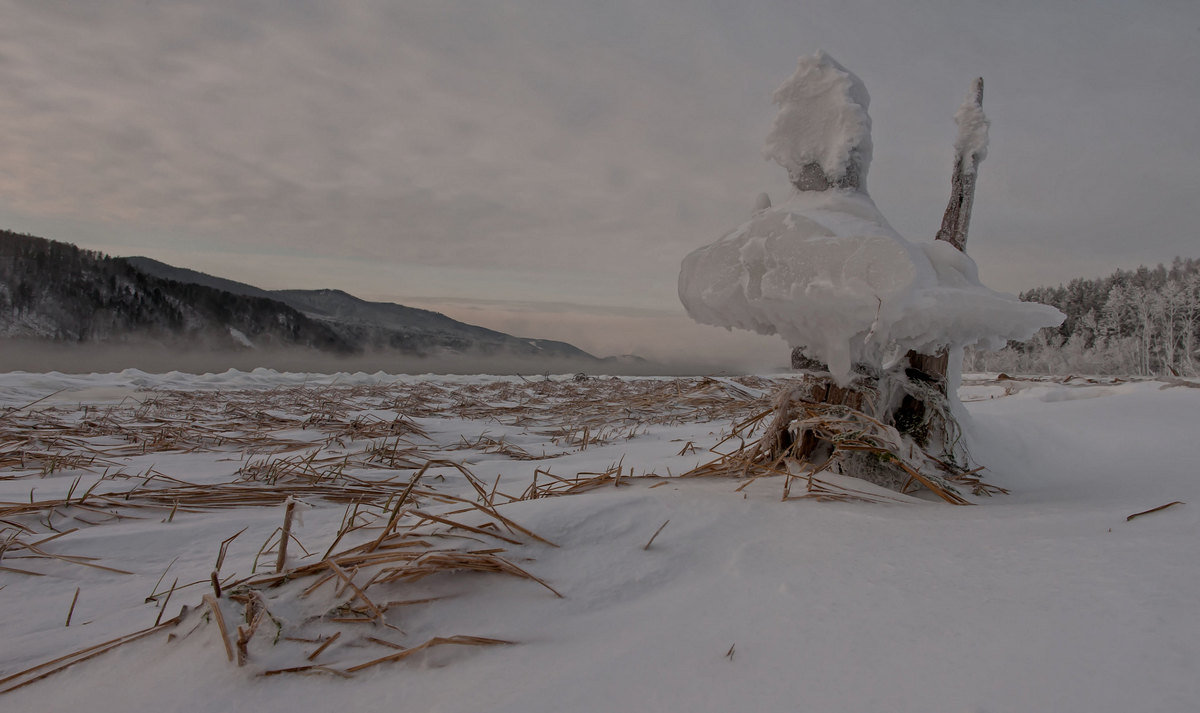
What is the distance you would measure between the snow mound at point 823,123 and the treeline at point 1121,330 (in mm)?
27978

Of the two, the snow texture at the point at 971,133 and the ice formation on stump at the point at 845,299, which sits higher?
the snow texture at the point at 971,133

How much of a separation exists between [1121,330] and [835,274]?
4515 cm

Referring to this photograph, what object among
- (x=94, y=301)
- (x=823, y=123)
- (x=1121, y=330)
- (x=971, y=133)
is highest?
(x=1121, y=330)

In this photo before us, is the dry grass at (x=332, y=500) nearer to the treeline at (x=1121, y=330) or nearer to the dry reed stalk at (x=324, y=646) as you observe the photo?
the dry reed stalk at (x=324, y=646)

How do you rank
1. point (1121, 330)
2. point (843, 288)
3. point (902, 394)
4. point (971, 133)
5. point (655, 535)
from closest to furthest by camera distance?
point (655, 535)
point (843, 288)
point (902, 394)
point (971, 133)
point (1121, 330)

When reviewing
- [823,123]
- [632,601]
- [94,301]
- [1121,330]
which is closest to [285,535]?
[632,601]

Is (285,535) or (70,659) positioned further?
(285,535)

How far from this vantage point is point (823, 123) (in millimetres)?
1618

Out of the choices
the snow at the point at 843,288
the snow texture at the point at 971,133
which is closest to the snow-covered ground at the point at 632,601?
the snow at the point at 843,288

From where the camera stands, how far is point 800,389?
67.6 inches

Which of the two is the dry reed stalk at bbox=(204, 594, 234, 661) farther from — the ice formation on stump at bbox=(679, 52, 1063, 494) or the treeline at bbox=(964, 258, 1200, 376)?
the treeline at bbox=(964, 258, 1200, 376)

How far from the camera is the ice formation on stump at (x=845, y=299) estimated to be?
4.21 feet

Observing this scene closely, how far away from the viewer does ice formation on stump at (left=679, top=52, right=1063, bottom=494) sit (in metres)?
1.28

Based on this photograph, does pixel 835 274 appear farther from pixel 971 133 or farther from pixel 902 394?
pixel 971 133
